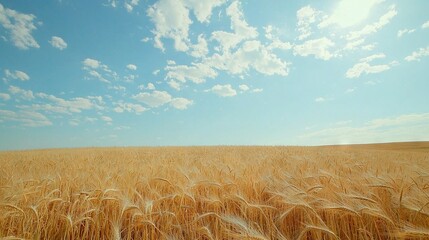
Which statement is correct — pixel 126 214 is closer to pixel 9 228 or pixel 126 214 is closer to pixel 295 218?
pixel 9 228

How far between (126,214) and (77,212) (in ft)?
1.44

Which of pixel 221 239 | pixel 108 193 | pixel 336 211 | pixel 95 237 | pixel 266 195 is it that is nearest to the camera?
pixel 221 239

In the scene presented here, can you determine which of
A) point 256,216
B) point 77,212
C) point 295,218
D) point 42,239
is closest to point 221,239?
point 256,216

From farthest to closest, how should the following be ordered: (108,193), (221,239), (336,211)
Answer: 1. (108,193)
2. (336,211)
3. (221,239)

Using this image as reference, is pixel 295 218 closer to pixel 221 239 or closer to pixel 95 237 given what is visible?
pixel 221 239

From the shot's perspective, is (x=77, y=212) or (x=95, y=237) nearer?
(x=95, y=237)

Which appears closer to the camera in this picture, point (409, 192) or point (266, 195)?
point (409, 192)

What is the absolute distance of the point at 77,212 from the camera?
2.10 meters

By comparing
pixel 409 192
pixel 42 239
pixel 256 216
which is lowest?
pixel 42 239

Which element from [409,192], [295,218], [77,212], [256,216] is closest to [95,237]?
[77,212]

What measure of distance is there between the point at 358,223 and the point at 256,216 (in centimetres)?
84

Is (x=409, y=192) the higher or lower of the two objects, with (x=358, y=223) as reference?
higher

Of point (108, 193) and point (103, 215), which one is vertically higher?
point (108, 193)

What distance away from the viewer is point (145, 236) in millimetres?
1842
